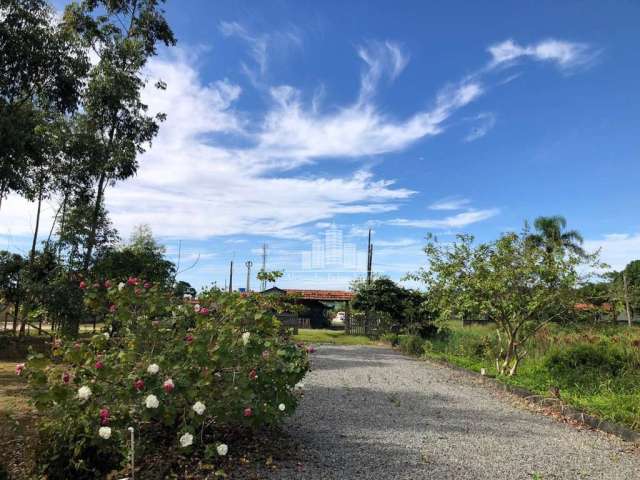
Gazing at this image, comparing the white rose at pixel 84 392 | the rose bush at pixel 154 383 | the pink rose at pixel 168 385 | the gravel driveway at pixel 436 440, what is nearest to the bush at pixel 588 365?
the gravel driveway at pixel 436 440

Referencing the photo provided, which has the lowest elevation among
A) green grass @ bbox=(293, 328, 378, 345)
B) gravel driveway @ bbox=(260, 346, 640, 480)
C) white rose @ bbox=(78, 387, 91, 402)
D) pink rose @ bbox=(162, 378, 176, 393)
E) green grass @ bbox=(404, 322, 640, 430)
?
gravel driveway @ bbox=(260, 346, 640, 480)

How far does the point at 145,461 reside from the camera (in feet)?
10.3

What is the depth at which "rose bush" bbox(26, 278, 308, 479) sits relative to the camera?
9.41 feet

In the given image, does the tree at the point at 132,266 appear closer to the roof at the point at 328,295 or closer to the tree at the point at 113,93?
the tree at the point at 113,93

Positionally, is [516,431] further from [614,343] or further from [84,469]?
[614,343]

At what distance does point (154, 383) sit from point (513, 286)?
693 centimetres

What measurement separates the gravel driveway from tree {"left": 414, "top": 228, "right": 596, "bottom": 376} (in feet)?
5.63

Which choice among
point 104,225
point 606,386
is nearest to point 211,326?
point 606,386

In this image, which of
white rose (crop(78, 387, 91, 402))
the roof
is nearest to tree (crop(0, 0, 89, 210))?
white rose (crop(78, 387, 91, 402))

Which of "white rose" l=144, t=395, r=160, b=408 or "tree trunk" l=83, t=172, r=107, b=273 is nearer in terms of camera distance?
"white rose" l=144, t=395, r=160, b=408

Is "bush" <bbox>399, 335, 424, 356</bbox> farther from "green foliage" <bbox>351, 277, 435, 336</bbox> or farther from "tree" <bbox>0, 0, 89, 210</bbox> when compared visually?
"tree" <bbox>0, 0, 89, 210</bbox>

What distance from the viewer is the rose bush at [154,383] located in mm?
2869

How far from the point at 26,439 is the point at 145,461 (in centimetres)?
138

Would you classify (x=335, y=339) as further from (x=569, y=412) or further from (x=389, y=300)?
(x=569, y=412)
